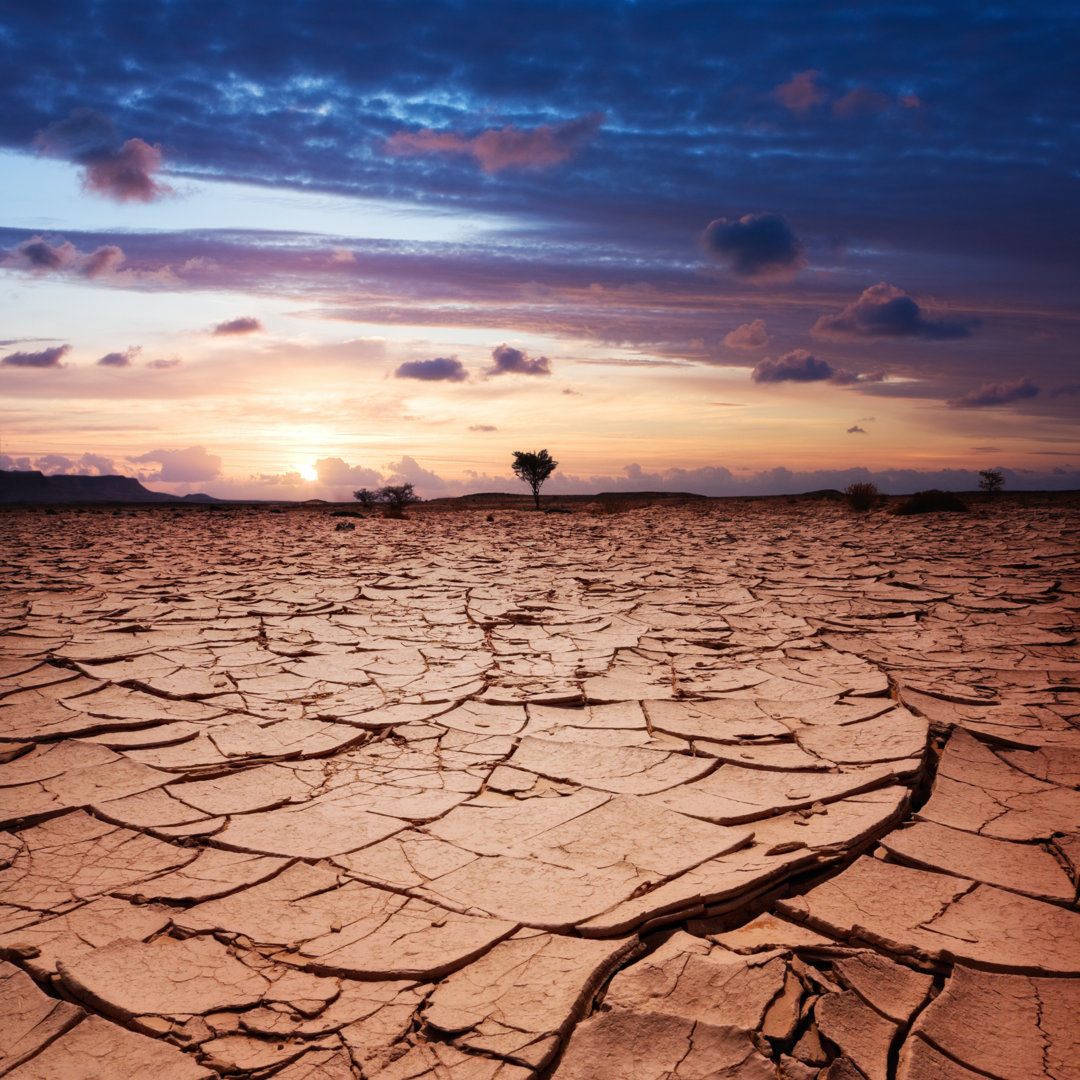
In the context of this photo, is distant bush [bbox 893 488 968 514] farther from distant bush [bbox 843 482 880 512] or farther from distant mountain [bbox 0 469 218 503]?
distant mountain [bbox 0 469 218 503]

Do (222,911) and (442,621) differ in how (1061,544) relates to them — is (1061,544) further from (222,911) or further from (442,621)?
(222,911)

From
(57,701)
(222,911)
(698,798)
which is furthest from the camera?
(57,701)

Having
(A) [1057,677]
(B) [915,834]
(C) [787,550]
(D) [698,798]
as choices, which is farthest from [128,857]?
(C) [787,550]

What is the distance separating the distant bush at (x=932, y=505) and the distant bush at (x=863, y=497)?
52.0 inches

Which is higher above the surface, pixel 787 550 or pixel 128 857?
pixel 787 550

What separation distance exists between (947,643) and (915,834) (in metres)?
2.39

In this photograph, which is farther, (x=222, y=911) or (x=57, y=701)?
(x=57, y=701)

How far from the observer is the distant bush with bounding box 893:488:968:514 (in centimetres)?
1112

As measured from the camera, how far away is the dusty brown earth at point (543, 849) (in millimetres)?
1249

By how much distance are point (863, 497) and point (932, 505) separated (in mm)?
1680

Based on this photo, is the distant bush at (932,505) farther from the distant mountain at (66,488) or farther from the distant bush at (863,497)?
the distant mountain at (66,488)

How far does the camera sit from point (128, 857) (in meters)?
1.87

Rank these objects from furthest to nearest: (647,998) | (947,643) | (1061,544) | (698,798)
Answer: (1061,544), (947,643), (698,798), (647,998)

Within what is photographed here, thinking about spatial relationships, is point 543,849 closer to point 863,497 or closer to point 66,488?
point 863,497
